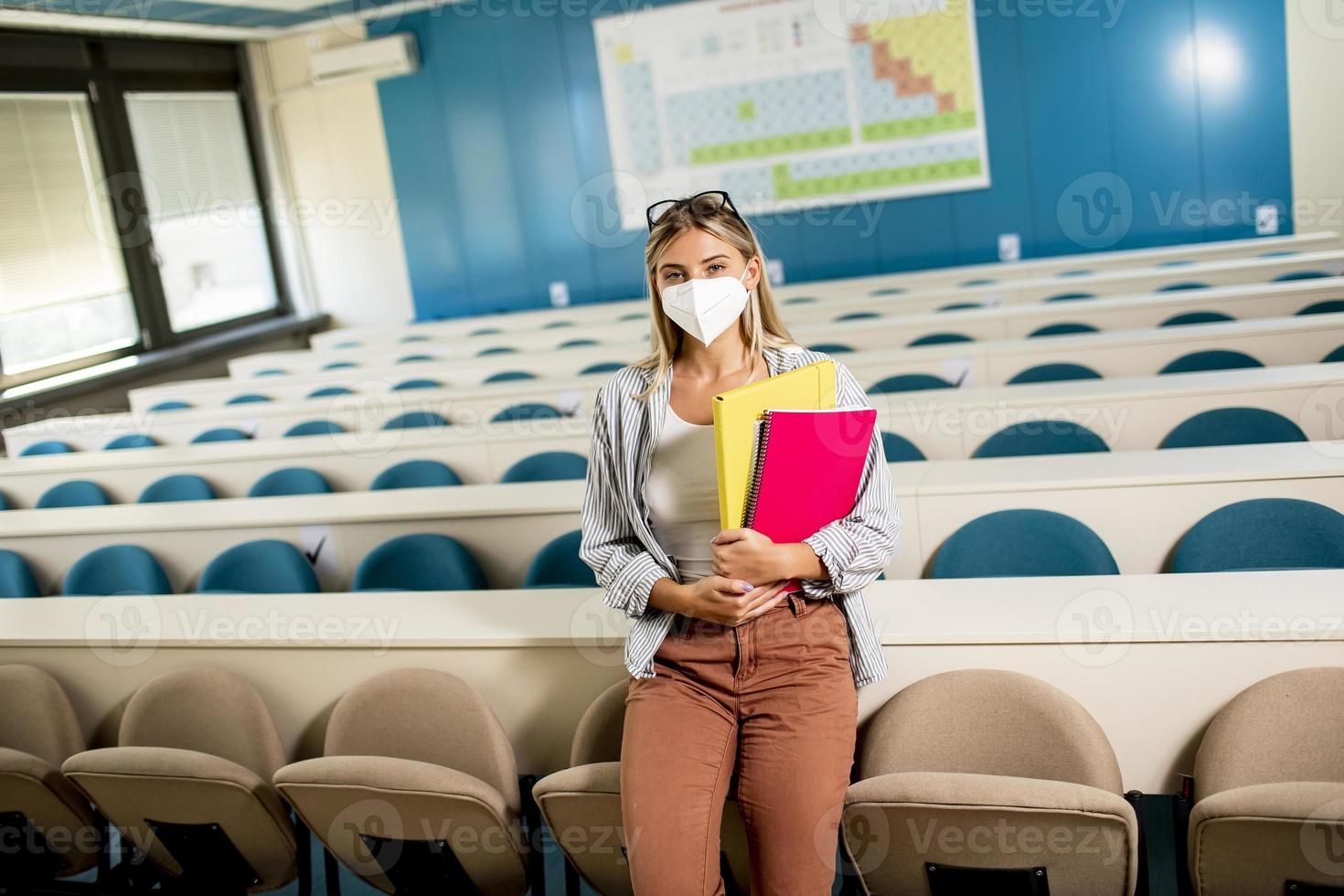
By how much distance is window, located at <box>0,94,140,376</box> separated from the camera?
7.17 m

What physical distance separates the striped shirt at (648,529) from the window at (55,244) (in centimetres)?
665

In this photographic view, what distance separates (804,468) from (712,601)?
0.80 feet

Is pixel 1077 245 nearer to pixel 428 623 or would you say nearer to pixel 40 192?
pixel 428 623

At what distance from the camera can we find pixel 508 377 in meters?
5.83

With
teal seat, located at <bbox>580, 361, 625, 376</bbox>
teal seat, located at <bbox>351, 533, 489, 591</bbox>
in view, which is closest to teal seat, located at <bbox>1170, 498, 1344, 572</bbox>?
teal seat, located at <bbox>351, 533, 489, 591</bbox>

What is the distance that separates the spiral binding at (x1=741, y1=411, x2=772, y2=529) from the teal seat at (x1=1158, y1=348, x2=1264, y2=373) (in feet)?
9.30

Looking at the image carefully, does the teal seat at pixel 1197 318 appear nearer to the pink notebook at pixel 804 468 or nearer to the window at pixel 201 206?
the pink notebook at pixel 804 468

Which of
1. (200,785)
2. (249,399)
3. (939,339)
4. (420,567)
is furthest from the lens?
(249,399)

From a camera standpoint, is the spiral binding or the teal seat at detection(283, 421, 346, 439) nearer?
the spiral binding

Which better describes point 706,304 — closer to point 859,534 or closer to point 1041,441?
point 859,534

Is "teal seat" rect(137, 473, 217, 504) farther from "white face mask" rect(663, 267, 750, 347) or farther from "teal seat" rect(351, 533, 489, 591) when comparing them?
"white face mask" rect(663, 267, 750, 347)

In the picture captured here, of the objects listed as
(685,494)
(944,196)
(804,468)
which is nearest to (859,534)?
(804,468)

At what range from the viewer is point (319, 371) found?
7.16m

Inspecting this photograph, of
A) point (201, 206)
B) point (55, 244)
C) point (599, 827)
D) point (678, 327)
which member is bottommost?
point (599, 827)
